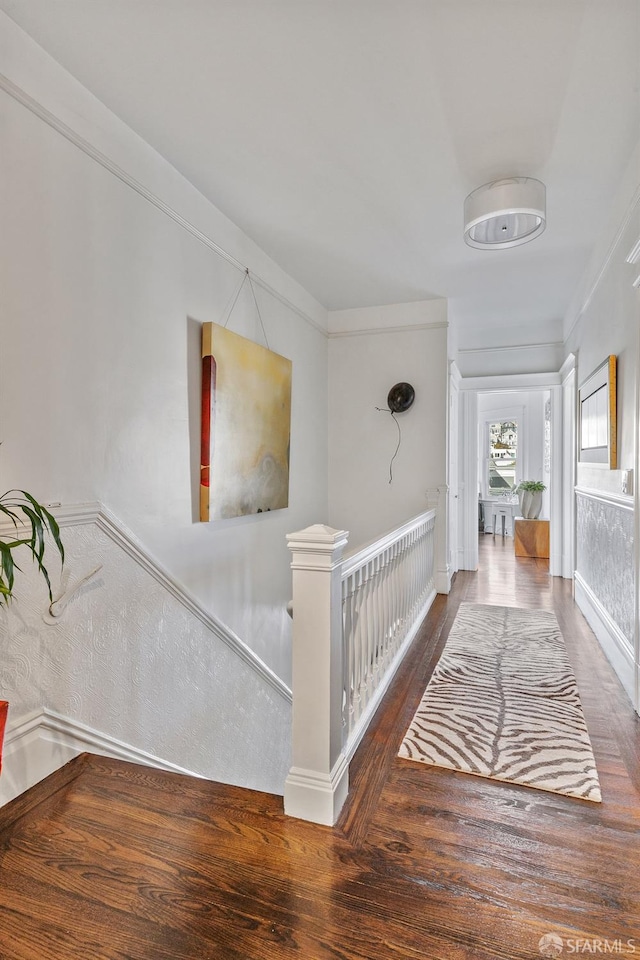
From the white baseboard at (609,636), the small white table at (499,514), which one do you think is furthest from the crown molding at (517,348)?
the small white table at (499,514)

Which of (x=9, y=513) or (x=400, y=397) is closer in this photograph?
(x=9, y=513)

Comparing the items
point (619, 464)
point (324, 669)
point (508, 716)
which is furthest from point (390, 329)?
point (324, 669)

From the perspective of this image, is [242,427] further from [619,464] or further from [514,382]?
[514,382]

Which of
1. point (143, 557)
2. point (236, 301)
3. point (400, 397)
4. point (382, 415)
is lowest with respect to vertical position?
point (143, 557)

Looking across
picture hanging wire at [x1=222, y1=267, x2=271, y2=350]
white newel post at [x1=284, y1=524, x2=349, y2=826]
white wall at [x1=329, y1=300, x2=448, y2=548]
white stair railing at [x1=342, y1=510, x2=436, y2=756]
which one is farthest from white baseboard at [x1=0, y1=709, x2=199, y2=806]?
white wall at [x1=329, y1=300, x2=448, y2=548]

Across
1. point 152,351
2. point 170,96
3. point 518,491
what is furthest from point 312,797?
point 518,491

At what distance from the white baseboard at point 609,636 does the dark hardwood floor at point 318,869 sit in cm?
74

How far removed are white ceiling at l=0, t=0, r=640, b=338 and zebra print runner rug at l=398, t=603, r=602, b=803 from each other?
8.47ft

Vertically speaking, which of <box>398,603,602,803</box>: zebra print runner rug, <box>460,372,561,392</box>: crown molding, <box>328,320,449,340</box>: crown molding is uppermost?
<box>328,320,449,340</box>: crown molding

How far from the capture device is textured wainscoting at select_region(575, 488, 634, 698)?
104 inches

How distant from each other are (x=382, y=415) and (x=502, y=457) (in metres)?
5.03

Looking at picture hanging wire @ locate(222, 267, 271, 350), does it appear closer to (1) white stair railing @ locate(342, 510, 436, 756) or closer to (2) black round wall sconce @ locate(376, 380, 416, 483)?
(2) black round wall sconce @ locate(376, 380, 416, 483)

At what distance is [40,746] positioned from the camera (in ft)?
5.65

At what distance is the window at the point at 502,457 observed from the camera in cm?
890
